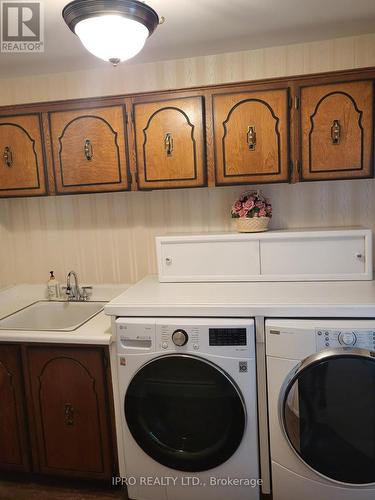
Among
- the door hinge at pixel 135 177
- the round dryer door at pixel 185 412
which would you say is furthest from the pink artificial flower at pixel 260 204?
the round dryer door at pixel 185 412

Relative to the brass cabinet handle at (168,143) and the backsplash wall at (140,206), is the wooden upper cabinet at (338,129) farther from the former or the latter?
the brass cabinet handle at (168,143)

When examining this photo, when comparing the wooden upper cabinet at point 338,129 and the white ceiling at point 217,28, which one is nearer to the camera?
the white ceiling at point 217,28

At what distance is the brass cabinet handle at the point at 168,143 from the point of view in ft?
6.54

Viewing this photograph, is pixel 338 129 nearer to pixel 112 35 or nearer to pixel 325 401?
pixel 112 35

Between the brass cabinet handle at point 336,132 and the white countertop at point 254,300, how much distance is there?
73 centimetres

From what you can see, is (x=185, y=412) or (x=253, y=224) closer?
(x=185, y=412)

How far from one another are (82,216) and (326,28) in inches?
70.8

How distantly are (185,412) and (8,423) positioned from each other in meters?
1.01

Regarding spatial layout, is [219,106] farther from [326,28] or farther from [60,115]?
[60,115]

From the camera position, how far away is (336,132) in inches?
72.7

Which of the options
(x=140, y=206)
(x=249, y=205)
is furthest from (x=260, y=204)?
(x=140, y=206)

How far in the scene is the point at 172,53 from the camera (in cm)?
211

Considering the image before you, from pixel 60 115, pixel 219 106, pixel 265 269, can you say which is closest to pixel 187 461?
pixel 265 269

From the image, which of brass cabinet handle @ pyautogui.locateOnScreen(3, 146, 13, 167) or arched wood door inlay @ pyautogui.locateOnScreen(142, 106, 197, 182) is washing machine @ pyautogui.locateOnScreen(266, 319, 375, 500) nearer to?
Answer: arched wood door inlay @ pyautogui.locateOnScreen(142, 106, 197, 182)
